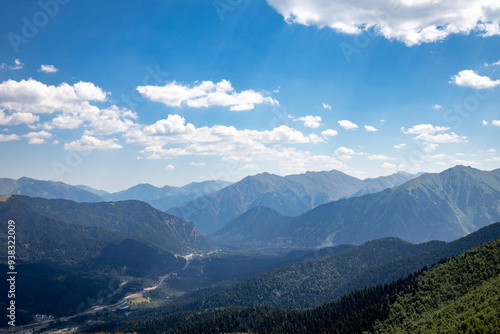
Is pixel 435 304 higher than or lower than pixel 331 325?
higher

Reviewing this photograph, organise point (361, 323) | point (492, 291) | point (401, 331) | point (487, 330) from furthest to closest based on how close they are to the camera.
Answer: point (361, 323)
point (401, 331)
point (492, 291)
point (487, 330)

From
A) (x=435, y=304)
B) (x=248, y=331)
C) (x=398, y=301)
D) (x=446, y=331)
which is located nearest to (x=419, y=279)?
(x=398, y=301)

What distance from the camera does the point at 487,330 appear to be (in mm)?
89000

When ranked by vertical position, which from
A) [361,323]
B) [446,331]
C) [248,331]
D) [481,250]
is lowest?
[248,331]

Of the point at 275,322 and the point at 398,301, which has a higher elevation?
the point at 398,301

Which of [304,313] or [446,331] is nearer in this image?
[446,331]

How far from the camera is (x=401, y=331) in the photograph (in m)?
123

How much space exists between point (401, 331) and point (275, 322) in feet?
302

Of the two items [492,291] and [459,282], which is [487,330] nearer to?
[492,291]

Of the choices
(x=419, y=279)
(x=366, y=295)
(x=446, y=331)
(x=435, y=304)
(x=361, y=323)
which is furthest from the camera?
(x=366, y=295)

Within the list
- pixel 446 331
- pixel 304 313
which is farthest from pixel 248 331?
pixel 446 331

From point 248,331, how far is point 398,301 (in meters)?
90.9

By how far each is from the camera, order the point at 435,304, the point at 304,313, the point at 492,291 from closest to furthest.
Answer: the point at 492,291 < the point at 435,304 < the point at 304,313

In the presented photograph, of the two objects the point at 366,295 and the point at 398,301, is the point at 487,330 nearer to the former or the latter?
the point at 398,301
